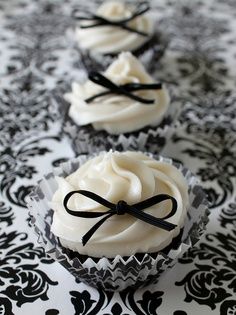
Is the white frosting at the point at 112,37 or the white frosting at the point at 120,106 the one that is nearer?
the white frosting at the point at 120,106

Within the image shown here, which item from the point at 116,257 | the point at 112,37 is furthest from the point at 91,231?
the point at 112,37

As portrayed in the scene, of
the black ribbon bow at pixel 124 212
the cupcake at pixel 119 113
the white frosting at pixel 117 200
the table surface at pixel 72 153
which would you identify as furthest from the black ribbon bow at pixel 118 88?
the black ribbon bow at pixel 124 212

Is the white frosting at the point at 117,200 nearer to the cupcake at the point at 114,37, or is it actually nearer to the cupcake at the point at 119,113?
the cupcake at the point at 119,113

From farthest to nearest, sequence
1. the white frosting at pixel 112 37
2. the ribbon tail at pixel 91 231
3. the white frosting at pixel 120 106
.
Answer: the white frosting at pixel 112 37
the white frosting at pixel 120 106
the ribbon tail at pixel 91 231

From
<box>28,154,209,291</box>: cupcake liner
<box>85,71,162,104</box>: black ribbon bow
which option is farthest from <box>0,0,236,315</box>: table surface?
<box>85,71,162,104</box>: black ribbon bow

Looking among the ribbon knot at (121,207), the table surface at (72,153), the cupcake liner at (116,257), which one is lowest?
the table surface at (72,153)

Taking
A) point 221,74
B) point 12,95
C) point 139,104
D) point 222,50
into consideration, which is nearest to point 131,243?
point 139,104

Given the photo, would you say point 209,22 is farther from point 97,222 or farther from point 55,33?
point 97,222
